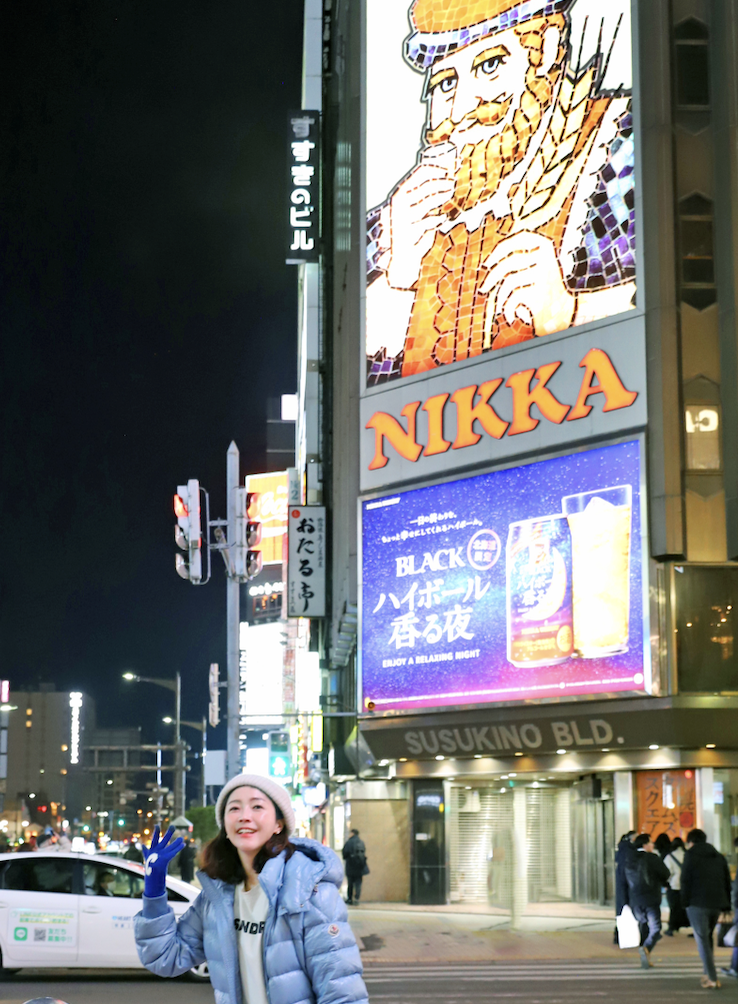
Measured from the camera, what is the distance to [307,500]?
5972 centimetres

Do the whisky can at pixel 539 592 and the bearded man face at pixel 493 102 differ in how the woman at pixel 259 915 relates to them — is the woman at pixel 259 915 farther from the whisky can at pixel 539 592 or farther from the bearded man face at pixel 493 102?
the bearded man face at pixel 493 102

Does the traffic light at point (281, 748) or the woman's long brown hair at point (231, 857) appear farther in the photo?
the traffic light at point (281, 748)

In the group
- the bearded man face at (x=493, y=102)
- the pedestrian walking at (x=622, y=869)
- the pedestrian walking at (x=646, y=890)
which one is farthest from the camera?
the bearded man face at (x=493, y=102)

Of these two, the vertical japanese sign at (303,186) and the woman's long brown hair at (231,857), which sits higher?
the vertical japanese sign at (303,186)

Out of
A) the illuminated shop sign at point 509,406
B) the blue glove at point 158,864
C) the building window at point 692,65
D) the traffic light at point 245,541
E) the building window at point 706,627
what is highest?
the building window at point 692,65

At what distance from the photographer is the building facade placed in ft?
95.2

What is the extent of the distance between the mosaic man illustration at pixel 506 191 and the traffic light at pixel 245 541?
200 inches

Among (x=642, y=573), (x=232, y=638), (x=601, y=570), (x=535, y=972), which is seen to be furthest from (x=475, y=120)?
(x=535, y=972)

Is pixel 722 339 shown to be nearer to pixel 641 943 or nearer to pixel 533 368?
pixel 533 368

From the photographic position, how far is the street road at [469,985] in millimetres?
16203

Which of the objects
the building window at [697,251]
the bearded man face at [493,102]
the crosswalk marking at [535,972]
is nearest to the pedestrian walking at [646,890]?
the crosswalk marking at [535,972]

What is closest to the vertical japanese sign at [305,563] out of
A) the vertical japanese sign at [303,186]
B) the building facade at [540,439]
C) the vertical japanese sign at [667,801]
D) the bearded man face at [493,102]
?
the building facade at [540,439]

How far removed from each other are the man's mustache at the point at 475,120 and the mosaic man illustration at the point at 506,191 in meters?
0.04

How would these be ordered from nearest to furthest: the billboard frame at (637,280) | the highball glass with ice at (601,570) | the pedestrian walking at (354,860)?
the highball glass with ice at (601,570) → the billboard frame at (637,280) → the pedestrian walking at (354,860)
